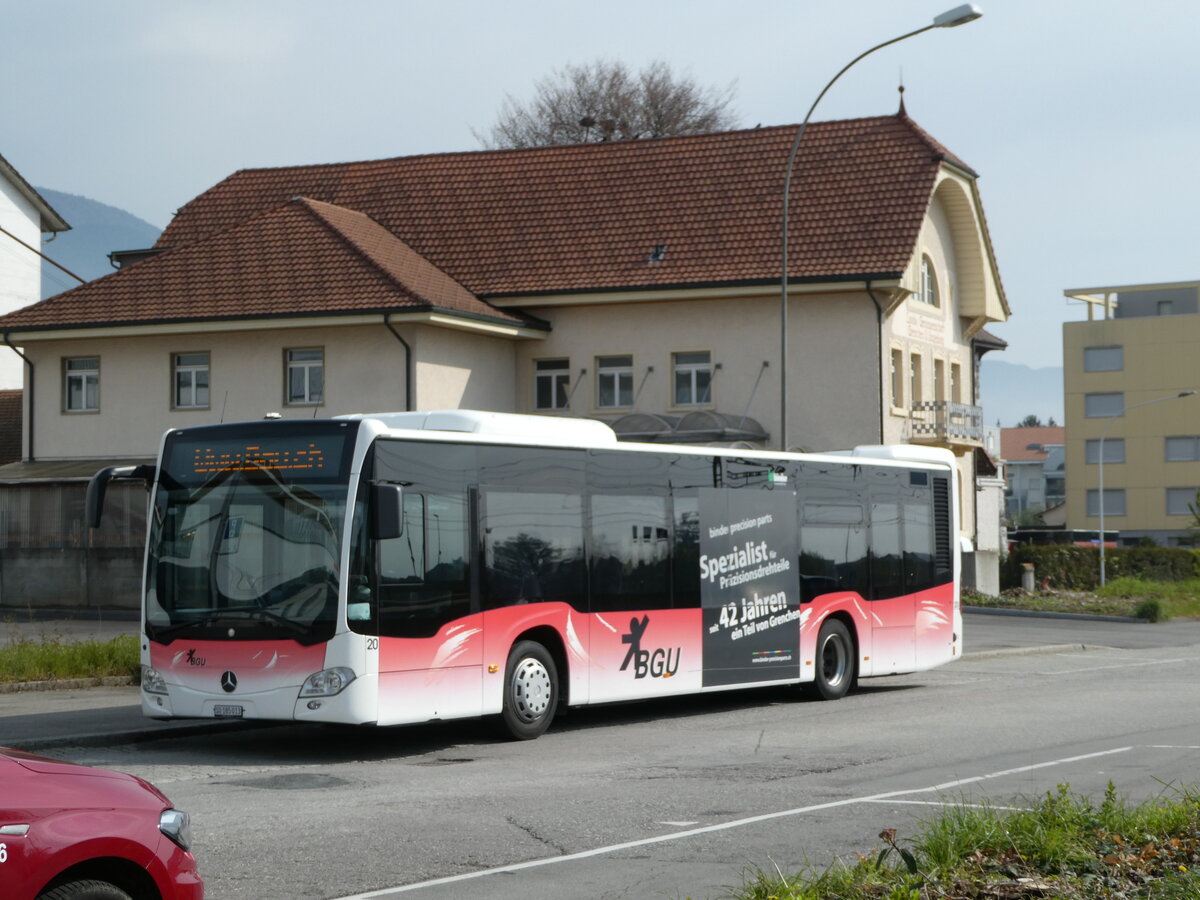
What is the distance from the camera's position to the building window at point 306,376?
3847 centimetres

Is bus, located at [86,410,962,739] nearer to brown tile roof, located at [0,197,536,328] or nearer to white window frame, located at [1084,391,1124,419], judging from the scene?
brown tile roof, located at [0,197,536,328]

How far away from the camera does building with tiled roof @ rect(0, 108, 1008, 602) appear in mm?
38156

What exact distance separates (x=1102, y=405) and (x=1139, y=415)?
339 centimetres

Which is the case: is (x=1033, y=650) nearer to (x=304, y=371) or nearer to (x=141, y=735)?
(x=304, y=371)

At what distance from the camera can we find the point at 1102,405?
10438 centimetres

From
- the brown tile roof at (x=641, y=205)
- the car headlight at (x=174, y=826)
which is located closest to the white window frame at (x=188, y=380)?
the brown tile roof at (x=641, y=205)

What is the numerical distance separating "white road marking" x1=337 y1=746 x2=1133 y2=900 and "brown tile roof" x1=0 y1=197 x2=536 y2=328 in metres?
25.5

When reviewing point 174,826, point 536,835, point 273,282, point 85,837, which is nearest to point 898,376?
point 273,282

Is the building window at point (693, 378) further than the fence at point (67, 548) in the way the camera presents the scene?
Yes

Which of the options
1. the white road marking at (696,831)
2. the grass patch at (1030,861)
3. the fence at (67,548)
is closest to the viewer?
the grass patch at (1030,861)

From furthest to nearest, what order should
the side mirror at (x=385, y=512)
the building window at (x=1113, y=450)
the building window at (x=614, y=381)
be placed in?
1. the building window at (x=1113, y=450)
2. the building window at (x=614, y=381)
3. the side mirror at (x=385, y=512)

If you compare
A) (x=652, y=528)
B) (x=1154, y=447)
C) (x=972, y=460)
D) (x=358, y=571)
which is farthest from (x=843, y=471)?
(x=1154, y=447)

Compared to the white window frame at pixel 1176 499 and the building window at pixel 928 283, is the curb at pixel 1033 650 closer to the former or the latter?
the building window at pixel 928 283

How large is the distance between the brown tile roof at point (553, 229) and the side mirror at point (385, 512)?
2327 centimetres
